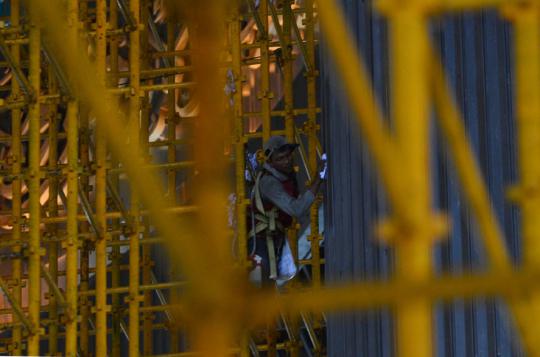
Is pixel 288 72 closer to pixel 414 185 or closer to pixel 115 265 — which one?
pixel 115 265

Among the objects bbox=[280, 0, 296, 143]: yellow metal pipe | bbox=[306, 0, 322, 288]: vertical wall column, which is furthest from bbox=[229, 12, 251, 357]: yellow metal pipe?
bbox=[306, 0, 322, 288]: vertical wall column

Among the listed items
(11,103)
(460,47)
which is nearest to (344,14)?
(460,47)

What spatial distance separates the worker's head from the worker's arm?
0.13m

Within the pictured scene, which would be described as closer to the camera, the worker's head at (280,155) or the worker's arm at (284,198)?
the worker's arm at (284,198)

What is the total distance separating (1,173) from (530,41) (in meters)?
11.2

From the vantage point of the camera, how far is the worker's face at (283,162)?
14305mm

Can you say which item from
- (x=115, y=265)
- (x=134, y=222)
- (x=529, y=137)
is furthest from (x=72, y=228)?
(x=529, y=137)

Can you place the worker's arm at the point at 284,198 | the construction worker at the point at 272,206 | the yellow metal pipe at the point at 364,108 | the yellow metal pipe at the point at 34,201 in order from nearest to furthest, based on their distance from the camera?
the yellow metal pipe at the point at 364,108 → the yellow metal pipe at the point at 34,201 → the worker's arm at the point at 284,198 → the construction worker at the point at 272,206

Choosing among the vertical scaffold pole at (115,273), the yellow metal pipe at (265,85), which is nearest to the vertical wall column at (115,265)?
the vertical scaffold pole at (115,273)

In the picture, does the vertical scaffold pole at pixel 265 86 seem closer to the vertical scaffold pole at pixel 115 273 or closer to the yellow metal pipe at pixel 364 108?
the vertical scaffold pole at pixel 115 273

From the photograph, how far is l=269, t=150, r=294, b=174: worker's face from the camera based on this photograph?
46.9 feet

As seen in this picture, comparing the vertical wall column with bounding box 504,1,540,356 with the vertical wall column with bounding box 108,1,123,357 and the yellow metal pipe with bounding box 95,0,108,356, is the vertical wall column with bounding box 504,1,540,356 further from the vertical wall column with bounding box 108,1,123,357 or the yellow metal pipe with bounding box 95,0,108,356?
the vertical wall column with bounding box 108,1,123,357

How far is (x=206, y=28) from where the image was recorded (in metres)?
3.89

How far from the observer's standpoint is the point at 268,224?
1439 cm
